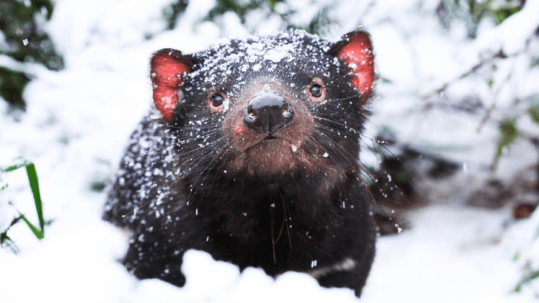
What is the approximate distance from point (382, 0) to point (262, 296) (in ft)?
8.00

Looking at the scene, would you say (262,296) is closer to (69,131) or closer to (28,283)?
(28,283)

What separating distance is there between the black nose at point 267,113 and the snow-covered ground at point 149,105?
2.40 ft

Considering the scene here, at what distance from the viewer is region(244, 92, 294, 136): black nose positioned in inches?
81.1

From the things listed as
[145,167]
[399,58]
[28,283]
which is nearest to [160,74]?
[145,167]

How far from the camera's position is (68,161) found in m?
3.81

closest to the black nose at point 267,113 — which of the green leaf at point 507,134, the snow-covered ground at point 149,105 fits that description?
the snow-covered ground at point 149,105

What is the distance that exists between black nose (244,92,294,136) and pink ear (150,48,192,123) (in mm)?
747

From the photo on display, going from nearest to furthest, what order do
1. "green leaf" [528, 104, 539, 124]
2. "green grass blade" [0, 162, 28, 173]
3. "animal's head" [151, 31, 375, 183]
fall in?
"animal's head" [151, 31, 375, 183] < "green grass blade" [0, 162, 28, 173] < "green leaf" [528, 104, 539, 124]

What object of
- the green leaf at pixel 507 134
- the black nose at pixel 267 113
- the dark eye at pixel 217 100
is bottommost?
the black nose at pixel 267 113

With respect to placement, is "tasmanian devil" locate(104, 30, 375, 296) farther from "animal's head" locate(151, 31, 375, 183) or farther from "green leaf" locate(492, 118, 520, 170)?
"green leaf" locate(492, 118, 520, 170)

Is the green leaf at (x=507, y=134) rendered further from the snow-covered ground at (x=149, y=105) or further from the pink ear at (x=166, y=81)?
the pink ear at (x=166, y=81)

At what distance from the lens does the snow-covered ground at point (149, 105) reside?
240 centimetres

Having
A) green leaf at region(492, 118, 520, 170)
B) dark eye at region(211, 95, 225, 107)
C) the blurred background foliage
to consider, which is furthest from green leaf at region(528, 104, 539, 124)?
the blurred background foliage

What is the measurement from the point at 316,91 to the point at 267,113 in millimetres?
529
